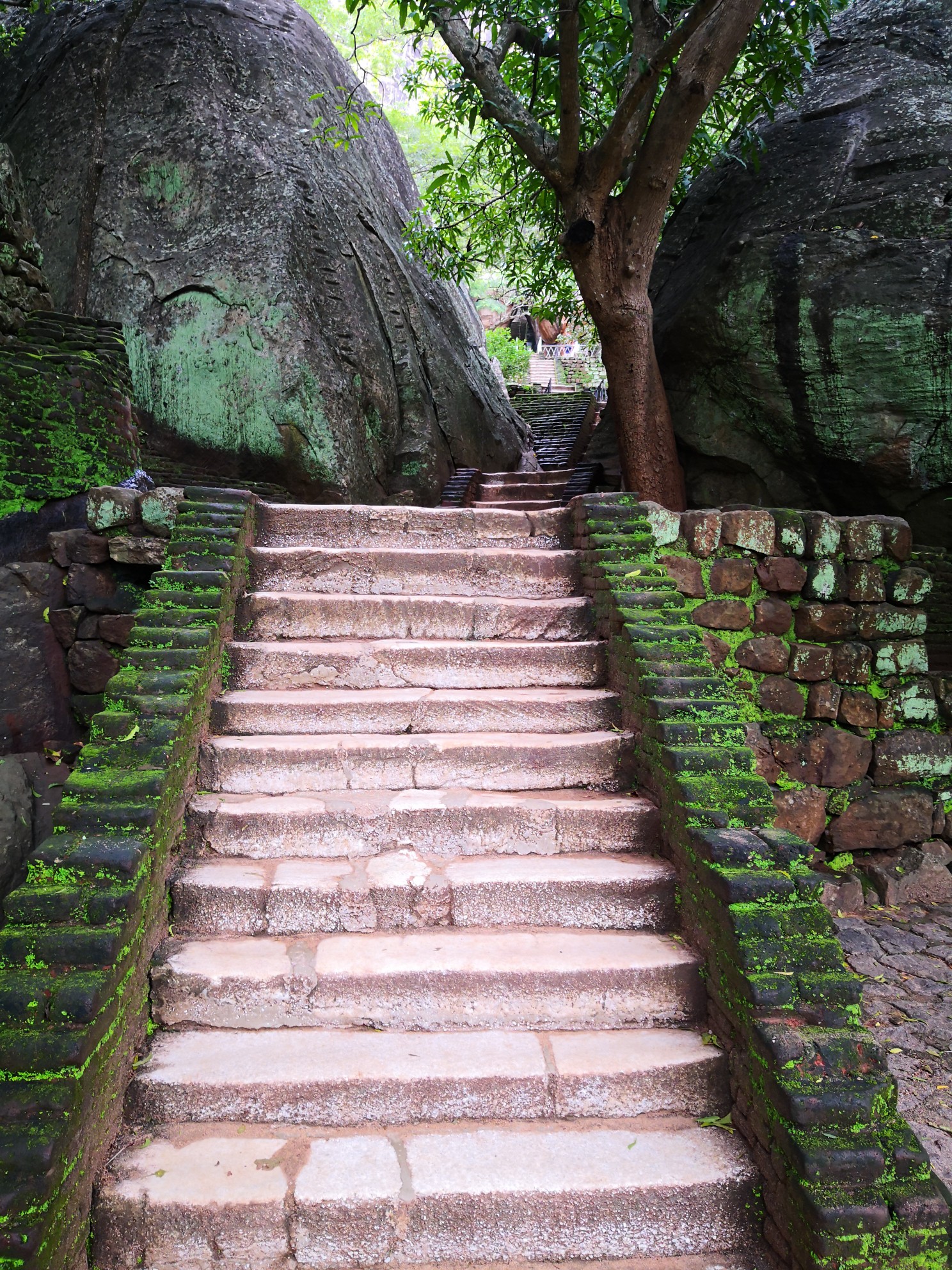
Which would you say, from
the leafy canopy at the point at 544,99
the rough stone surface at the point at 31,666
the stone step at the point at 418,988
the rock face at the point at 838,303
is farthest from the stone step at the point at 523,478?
the stone step at the point at 418,988

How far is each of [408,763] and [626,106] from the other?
4409 millimetres

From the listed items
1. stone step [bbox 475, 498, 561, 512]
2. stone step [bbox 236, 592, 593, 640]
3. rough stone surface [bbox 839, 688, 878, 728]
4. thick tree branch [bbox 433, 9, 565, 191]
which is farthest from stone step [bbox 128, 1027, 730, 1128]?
stone step [bbox 475, 498, 561, 512]

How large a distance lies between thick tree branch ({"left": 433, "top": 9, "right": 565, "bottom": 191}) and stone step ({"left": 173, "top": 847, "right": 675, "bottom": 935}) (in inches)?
187

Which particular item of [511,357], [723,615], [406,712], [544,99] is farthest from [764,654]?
[511,357]

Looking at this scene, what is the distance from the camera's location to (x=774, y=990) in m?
2.06

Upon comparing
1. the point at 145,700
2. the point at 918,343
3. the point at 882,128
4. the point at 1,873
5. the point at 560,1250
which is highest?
the point at 882,128

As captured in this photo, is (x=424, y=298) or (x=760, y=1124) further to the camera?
(x=424, y=298)

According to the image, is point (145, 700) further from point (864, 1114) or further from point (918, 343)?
point (918, 343)

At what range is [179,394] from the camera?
6578 mm

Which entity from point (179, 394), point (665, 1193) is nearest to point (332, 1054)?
point (665, 1193)

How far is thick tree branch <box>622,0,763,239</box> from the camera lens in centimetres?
476

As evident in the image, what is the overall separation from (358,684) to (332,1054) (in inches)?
62.3

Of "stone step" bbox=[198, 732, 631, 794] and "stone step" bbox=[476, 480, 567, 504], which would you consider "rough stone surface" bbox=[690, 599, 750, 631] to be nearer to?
"stone step" bbox=[198, 732, 631, 794]

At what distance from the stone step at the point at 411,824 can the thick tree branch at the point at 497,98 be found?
4.48m
